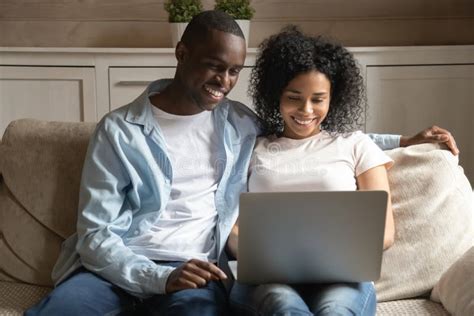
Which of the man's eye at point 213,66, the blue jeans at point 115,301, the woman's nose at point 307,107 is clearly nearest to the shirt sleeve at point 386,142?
the woman's nose at point 307,107

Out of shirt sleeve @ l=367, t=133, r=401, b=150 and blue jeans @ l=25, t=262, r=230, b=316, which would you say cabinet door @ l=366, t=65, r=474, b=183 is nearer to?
shirt sleeve @ l=367, t=133, r=401, b=150

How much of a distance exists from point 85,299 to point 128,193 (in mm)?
277

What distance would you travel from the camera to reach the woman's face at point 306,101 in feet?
5.89

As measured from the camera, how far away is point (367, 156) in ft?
5.85

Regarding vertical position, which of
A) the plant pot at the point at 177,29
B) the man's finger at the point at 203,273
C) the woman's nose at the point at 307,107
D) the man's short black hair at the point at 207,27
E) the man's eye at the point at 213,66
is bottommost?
the man's finger at the point at 203,273

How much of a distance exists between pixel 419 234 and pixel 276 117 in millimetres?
454

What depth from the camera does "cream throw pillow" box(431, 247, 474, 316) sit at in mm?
1541

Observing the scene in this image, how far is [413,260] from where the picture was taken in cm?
176

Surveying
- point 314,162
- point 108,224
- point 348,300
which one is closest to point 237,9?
point 314,162

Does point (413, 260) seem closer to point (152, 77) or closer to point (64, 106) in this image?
point (152, 77)

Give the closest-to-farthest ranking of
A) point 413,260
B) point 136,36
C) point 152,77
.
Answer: point 413,260 < point 152,77 < point 136,36

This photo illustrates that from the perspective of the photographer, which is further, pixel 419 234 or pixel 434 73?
pixel 434 73

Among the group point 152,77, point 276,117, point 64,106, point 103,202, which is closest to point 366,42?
point 152,77

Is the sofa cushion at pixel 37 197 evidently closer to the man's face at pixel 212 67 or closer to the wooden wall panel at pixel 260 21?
the man's face at pixel 212 67
